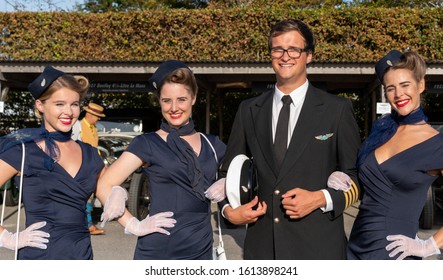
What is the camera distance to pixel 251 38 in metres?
13.9

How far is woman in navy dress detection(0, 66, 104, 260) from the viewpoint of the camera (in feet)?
9.00

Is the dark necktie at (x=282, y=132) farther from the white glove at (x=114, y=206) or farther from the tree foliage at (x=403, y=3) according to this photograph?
the tree foliage at (x=403, y=3)

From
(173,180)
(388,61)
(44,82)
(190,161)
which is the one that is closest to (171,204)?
(173,180)

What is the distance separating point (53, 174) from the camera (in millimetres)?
2770

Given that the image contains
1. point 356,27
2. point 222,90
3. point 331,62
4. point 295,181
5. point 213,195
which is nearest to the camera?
point 295,181

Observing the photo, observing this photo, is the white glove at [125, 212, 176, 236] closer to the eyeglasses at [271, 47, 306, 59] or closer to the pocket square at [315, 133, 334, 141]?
the pocket square at [315, 133, 334, 141]

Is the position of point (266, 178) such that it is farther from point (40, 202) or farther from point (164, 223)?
point (40, 202)

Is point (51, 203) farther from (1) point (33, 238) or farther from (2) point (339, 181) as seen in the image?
(2) point (339, 181)

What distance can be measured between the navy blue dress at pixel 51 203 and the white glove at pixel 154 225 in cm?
30

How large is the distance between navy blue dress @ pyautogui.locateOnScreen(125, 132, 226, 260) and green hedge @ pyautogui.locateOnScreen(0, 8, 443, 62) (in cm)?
1049

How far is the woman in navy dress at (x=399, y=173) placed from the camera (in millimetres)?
2580

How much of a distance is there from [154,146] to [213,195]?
0.45m

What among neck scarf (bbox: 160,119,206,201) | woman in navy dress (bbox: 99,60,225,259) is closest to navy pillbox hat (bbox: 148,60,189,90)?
woman in navy dress (bbox: 99,60,225,259)
